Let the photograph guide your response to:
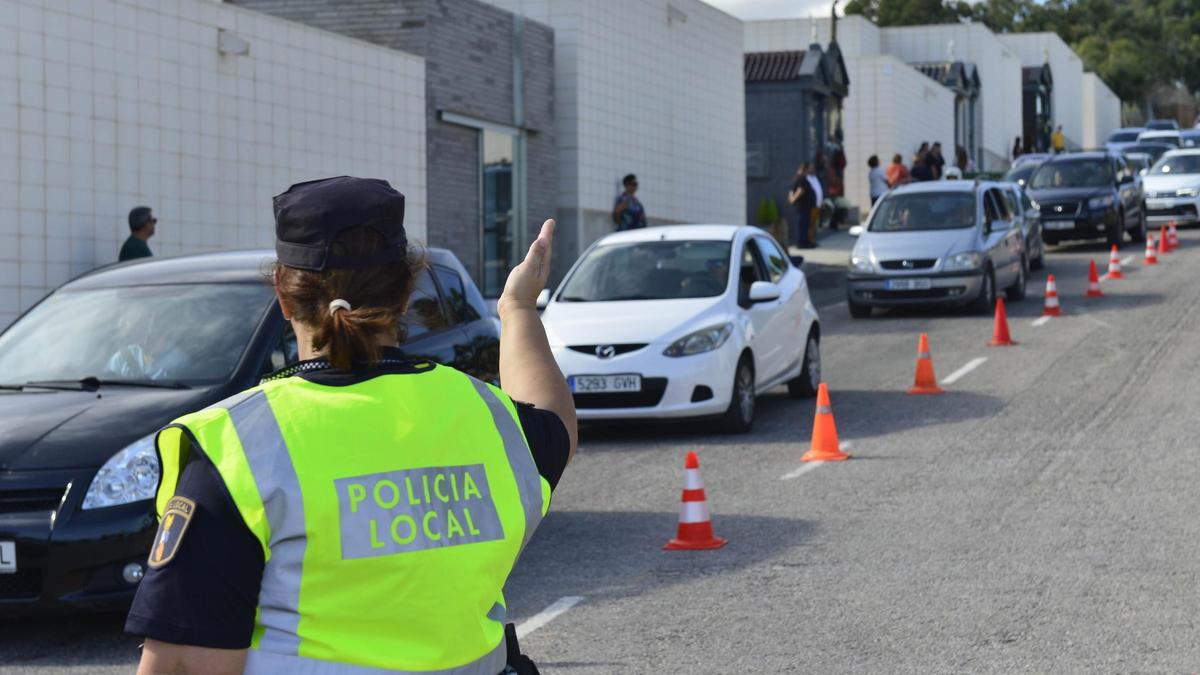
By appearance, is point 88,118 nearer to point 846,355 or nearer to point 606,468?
point 606,468

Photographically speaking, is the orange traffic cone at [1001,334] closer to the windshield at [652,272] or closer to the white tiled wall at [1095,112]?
the windshield at [652,272]

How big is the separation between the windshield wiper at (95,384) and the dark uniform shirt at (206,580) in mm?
5943

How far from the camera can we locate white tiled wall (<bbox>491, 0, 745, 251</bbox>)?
27906 mm

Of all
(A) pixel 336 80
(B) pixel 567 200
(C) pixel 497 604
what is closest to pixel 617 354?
(A) pixel 336 80

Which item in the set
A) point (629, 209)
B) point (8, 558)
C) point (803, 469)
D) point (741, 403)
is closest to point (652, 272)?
point (741, 403)

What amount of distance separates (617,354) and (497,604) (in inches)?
412

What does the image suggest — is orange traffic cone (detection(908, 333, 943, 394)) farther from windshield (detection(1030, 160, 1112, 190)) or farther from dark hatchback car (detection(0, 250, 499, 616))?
windshield (detection(1030, 160, 1112, 190))

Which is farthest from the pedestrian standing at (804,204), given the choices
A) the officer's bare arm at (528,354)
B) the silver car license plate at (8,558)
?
the officer's bare arm at (528,354)

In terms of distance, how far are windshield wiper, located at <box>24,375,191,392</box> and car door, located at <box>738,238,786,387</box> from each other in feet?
21.4

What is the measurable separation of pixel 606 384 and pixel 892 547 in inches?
175

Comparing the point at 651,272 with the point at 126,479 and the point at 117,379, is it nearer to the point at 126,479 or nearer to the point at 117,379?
the point at 117,379

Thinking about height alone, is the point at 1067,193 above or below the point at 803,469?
above

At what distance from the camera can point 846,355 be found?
18.9 m

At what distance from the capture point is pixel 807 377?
1550 centimetres
